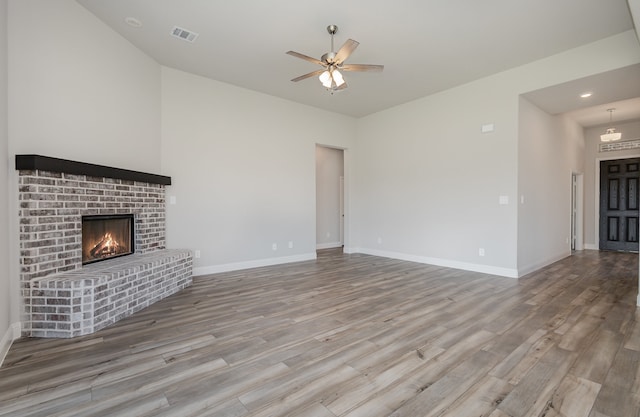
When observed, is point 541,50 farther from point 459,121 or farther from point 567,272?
point 567,272

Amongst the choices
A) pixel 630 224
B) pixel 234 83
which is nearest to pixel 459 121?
pixel 234 83

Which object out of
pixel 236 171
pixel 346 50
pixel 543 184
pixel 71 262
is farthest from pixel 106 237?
pixel 543 184

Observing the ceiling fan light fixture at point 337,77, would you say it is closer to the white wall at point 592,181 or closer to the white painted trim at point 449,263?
the white painted trim at point 449,263

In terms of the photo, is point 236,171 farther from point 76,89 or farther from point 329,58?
point 329,58

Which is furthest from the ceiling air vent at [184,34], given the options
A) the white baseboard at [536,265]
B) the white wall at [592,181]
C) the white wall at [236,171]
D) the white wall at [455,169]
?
the white wall at [592,181]

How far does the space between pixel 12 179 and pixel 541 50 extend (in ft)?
19.8

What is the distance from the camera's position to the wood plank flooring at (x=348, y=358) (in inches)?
67.4

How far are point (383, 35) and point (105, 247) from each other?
4195 millimetres

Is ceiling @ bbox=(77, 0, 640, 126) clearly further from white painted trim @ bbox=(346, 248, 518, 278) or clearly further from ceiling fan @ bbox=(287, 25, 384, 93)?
white painted trim @ bbox=(346, 248, 518, 278)

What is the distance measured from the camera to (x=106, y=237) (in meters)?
3.63

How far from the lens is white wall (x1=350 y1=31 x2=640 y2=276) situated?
14.5 feet

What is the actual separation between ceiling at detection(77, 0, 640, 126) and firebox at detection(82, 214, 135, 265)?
89.6 inches

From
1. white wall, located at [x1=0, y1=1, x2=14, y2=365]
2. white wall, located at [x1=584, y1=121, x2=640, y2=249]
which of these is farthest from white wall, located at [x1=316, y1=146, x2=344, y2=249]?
white wall, located at [x1=584, y1=121, x2=640, y2=249]

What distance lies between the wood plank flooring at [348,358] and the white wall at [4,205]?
0.23 m
